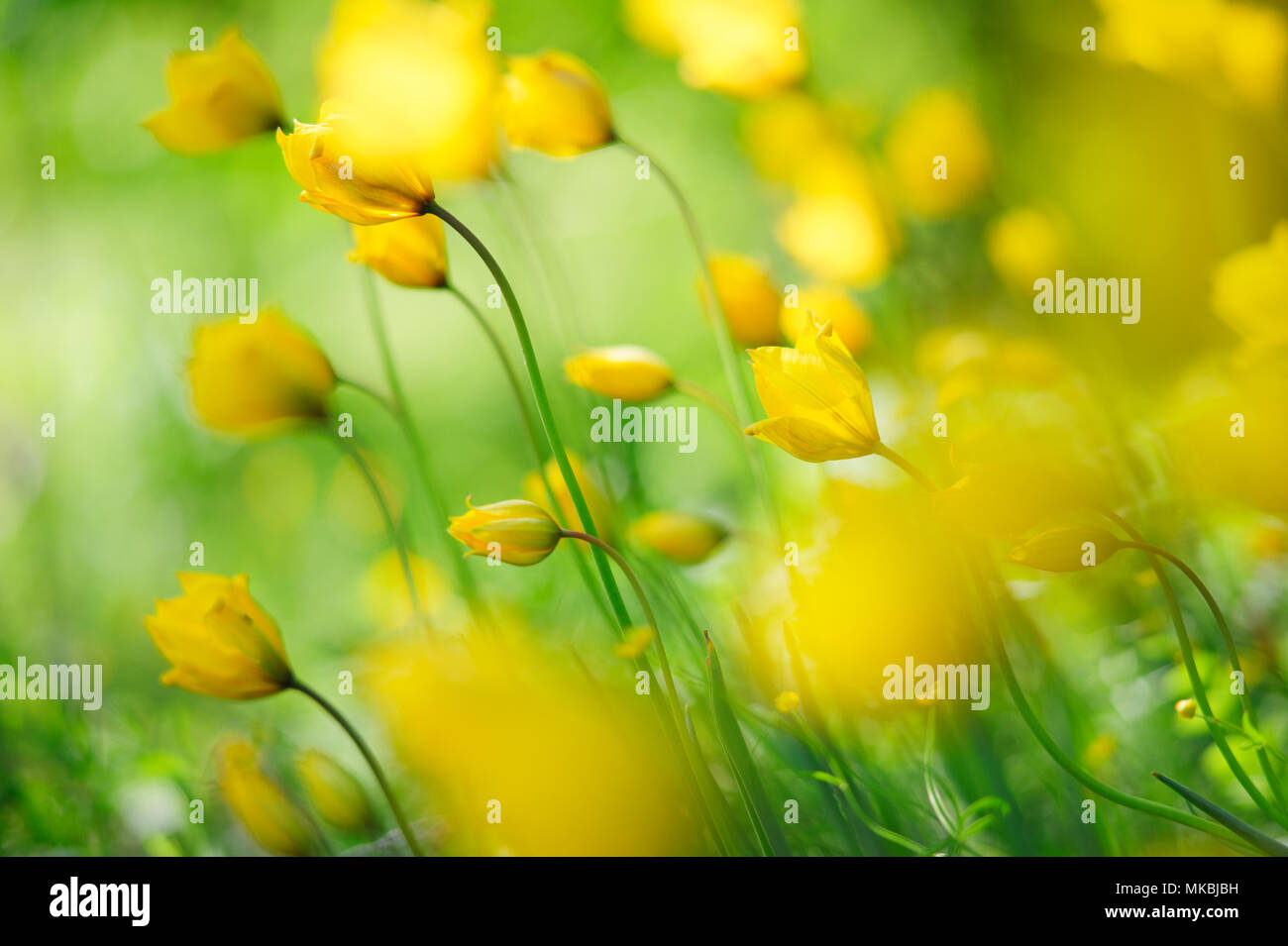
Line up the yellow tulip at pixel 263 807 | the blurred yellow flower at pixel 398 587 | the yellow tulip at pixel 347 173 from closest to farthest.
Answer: the yellow tulip at pixel 347 173 < the yellow tulip at pixel 263 807 < the blurred yellow flower at pixel 398 587

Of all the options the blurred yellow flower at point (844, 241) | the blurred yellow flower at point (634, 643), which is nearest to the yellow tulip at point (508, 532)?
the blurred yellow flower at point (634, 643)

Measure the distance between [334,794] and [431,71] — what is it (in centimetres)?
38

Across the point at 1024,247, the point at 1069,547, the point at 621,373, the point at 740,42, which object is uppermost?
the point at 740,42

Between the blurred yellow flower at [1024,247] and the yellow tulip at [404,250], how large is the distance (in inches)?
14.8

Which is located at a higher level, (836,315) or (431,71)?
(431,71)

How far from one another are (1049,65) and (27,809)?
819mm

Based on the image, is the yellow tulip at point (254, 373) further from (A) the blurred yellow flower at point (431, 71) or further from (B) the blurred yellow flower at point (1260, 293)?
(B) the blurred yellow flower at point (1260, 293)

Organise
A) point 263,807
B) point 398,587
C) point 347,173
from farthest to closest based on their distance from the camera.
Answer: point 398,587 < point 263,807 < point 347,173

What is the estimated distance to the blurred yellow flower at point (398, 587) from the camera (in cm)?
54

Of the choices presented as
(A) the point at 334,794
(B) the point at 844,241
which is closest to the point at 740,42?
(B) the point at 844,241

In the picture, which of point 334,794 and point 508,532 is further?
point 334,794

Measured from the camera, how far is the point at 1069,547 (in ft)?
1.18

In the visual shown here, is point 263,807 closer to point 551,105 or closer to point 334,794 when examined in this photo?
point 334,794

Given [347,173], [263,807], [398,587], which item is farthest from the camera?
[398,587]
